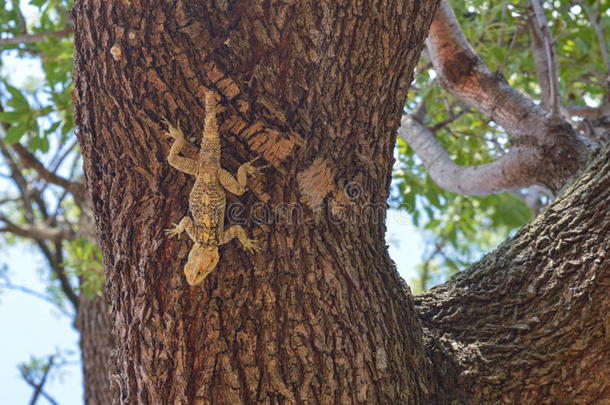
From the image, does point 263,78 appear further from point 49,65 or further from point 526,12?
point 49,65

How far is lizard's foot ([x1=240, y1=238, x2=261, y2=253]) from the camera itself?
2.73 m

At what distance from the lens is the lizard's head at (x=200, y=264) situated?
8.66ft

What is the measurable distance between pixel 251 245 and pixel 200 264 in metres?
0.23

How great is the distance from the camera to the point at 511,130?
4.70 m

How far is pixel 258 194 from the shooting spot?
281 centimetres

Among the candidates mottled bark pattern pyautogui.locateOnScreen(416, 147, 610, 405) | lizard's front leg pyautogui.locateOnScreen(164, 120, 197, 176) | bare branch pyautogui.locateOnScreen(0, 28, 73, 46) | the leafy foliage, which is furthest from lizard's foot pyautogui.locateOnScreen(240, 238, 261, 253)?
bare branch pyautogui.locateOnScreen(0, 28, 73, 46)

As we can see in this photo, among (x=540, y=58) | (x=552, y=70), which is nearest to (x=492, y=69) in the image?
(x=540, y=58)

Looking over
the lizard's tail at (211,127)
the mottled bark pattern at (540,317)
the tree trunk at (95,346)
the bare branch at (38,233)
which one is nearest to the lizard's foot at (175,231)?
the lizard's tail at (211,127)

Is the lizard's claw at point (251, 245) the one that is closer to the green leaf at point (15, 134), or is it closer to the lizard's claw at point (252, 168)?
the lizard's claw at point (252, 168)

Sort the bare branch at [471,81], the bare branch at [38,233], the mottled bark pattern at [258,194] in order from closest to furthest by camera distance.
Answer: the mottled bark pattern at [258,194]
the bare branch at [471,81]
the bare branch at [38,233]

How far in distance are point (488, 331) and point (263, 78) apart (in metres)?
1.61

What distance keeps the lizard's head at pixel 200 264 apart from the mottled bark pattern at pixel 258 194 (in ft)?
0.15

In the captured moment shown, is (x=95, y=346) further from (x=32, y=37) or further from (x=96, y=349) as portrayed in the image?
(x=32, y=37)

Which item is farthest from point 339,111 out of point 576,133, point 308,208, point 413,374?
point 576,133
